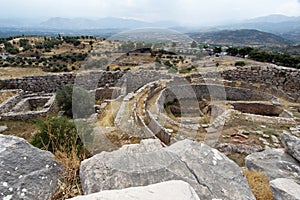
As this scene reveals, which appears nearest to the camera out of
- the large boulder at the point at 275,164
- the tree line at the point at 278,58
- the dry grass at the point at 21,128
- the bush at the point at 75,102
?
the large boulder at the point at 275,164

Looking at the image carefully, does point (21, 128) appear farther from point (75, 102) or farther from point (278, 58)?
point (278, 58)

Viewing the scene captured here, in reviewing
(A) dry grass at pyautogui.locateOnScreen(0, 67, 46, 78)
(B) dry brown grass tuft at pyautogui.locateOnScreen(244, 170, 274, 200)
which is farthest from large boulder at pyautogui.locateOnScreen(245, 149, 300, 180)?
(A) dry grass at pyautogui.locateOnScreen(0, 67, 46, 78)

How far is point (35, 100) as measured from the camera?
13164 mm

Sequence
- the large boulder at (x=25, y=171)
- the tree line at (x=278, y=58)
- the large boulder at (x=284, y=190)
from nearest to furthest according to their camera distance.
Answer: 1. the large boulder at (x=25, y=171)
2. the large boulder at (x=284, y=190)
3. the tree line at (x=278, y=58)

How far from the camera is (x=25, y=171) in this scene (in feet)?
8.09

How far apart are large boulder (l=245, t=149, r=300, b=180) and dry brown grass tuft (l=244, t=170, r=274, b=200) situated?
0.38 metres

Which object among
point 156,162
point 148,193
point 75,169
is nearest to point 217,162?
point 156,162

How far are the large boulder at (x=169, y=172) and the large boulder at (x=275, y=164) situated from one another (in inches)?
56.4

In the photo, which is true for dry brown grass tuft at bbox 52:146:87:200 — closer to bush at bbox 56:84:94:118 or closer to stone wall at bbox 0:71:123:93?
bush at bbox 56:84:94:118

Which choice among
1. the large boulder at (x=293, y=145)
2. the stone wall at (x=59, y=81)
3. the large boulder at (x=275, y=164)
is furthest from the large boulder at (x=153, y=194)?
the stone wall at (x=59, y=81)

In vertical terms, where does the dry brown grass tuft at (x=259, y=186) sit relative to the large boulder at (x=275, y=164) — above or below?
above

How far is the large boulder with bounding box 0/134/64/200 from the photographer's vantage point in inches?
88.5

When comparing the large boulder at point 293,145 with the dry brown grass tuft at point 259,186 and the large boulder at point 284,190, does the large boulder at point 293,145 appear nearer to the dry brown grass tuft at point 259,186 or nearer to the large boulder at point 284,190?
the dry brown grass tuft at point 259,186

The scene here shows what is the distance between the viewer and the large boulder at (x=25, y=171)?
88.5 inches
